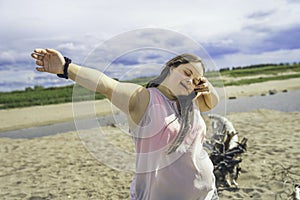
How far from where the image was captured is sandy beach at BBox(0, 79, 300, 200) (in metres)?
4.99

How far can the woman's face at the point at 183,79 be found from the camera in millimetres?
2059

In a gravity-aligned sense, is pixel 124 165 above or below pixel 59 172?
above

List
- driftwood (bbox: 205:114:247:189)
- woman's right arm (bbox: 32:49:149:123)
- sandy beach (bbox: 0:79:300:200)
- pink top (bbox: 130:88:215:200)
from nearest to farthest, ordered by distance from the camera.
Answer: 1. woman's right arm (bbox: 32:49:149:123)
2. pink top (bbox: 130:88:215:200)
3. sandy beach (bbox: 0:79:300:200)
4. driftwood (bbox: 205:114:247:189)

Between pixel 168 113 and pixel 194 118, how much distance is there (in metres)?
0.22

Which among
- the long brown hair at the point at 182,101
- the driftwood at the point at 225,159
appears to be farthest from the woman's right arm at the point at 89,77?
the driftwood at the point at 225,159

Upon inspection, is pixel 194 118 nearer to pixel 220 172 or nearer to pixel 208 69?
pixel 208 69

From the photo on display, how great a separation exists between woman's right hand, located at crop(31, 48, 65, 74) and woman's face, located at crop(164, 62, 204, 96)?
0.59 m

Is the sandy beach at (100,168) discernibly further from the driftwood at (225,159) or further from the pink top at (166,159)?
the pink top at (166,159)

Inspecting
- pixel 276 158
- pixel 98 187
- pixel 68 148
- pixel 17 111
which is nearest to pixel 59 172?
pixel 98 187

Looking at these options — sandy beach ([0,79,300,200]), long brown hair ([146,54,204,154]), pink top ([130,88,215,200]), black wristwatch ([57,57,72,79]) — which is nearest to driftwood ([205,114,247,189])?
sandy beach ([0,79,300,200])

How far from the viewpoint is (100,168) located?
6.84 meters

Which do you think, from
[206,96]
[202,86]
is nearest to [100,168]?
[206,96]

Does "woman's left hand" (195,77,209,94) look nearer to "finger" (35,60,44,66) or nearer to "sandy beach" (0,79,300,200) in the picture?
"sandy beach" (0,79,300,200)

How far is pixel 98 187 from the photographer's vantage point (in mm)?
5695
